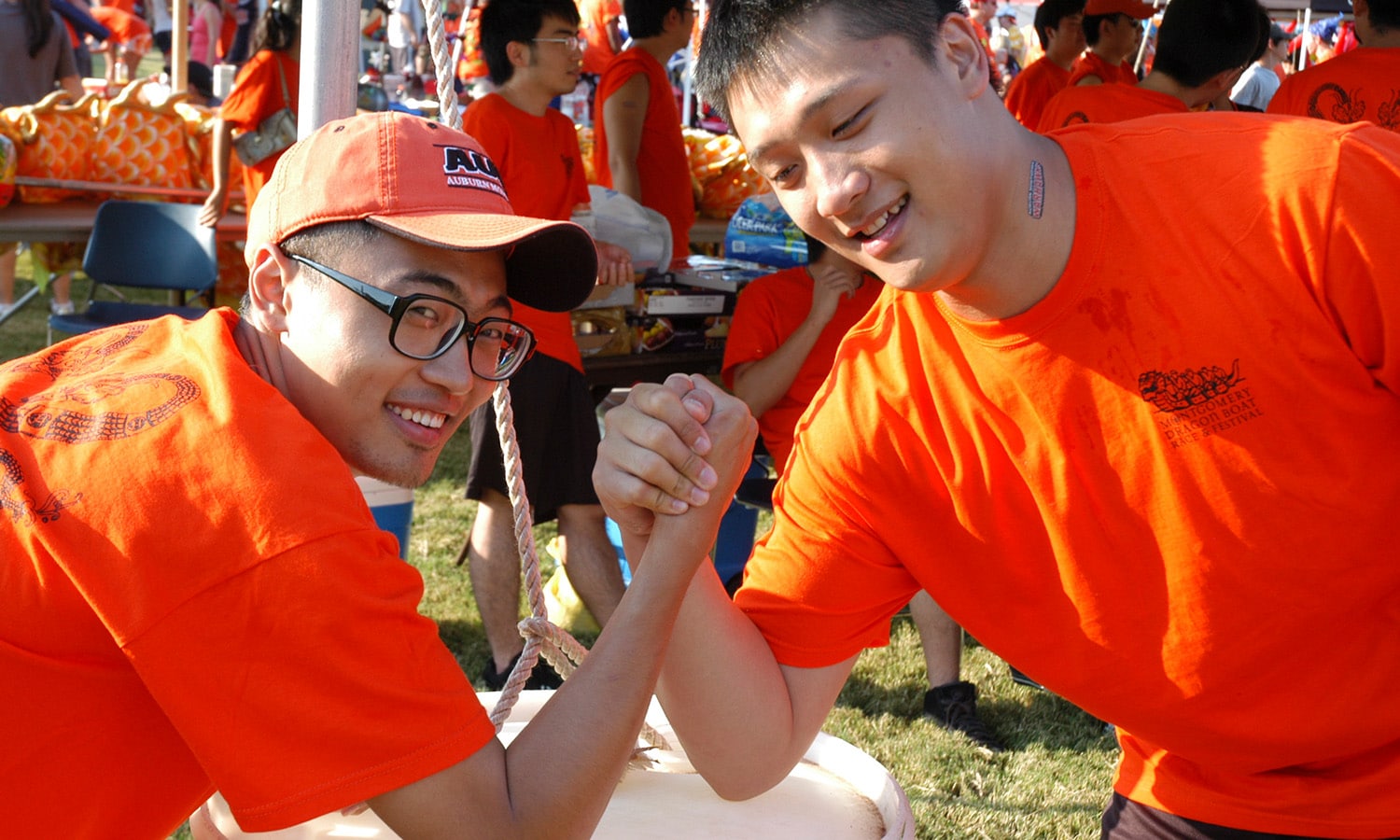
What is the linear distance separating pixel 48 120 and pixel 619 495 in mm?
7354

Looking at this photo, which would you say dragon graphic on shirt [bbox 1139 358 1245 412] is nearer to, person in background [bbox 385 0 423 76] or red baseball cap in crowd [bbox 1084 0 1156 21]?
red baseball cap in crowd [bbox 1084 0 1156 21]

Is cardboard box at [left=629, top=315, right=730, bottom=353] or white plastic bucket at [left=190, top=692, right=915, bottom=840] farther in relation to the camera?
cardboard box at [left=629, top=315, right=730, bottom=353]

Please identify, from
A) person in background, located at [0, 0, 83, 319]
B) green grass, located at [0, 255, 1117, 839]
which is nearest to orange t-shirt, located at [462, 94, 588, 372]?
green grass, located at [0, 255, 1117, 839]

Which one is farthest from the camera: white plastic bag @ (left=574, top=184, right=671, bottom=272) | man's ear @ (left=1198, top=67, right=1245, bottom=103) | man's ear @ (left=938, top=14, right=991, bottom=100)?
white plastic bag @ (left=574, top=184, right=671, bottom=272)

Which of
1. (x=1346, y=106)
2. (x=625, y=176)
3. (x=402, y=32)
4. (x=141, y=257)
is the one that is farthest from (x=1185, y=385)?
(x=402, y=32)

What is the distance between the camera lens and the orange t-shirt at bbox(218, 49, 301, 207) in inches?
246

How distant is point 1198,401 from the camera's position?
1.58 m

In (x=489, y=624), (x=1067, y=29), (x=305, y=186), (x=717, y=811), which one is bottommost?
(x=489, y=624)

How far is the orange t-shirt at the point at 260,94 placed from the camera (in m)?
6.25

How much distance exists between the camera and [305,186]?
70.2 inches

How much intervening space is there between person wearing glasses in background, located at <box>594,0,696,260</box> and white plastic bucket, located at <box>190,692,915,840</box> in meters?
3.70

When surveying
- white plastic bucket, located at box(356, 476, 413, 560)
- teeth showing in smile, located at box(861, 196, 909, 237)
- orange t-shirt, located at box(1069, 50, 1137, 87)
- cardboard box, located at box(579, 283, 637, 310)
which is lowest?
white plastic bucket, located at box(356, 476, 413, 560)

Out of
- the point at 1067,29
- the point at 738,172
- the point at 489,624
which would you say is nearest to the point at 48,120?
the point at 738,172

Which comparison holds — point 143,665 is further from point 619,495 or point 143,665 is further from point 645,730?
point 645,730
